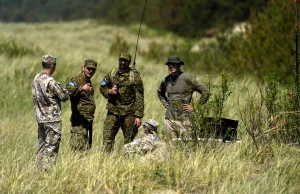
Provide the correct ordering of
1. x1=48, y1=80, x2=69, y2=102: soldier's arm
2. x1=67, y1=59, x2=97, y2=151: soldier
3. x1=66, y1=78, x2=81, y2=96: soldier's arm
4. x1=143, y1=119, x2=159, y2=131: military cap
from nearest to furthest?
1. x1=48, y1=80, x2=69, y2=102: soldier's arm
2. x1=143, y1=119, x2=159, y2=131: military cap
3. x1=66, y1=78, x2=81, y2=96: soldier's arm
4. x1=67, y1=59, x2=97, y2=151: soldier

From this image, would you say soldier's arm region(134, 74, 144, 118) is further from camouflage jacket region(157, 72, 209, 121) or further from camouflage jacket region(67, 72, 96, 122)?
camouflage jacket region(67, 72, 96, 122)

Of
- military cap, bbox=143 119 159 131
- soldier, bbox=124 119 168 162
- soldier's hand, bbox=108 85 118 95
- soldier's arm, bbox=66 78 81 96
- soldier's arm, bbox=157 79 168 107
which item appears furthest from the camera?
soldier's arm, bbox=157 79 168 107

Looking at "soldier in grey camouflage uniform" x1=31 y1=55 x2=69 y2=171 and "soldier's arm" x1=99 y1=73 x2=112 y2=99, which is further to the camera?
"soldier's arm" x1=99 y1=73 x2=112 y2=99

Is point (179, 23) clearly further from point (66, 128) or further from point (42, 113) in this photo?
point (42, 113)

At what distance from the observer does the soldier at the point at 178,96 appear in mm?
7664

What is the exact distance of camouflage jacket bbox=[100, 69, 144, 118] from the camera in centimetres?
766

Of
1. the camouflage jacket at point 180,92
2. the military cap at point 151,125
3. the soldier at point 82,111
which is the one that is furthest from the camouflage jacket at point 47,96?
the camouflage jacket at point 180,92

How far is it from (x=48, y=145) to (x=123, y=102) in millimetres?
1419

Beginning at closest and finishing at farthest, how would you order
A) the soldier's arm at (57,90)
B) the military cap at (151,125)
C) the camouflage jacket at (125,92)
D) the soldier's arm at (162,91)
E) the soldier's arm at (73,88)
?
the soldier's arm at (57,90), the military cap at (151,125), the soldier's arm at (73,88), the camouflage jacket at (125,92), the soldier's arm at (162,91)

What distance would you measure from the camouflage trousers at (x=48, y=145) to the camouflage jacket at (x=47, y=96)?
3.3 inches

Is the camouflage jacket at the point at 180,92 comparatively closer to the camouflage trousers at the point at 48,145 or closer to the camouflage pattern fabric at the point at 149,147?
the camouflage pattern fabric at the point at 149,147

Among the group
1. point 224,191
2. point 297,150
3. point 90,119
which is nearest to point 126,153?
point 90,119

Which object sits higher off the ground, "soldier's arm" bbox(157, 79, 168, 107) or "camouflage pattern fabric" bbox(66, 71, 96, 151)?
"soldier's arm" bbox(157, 79, 168, 107)

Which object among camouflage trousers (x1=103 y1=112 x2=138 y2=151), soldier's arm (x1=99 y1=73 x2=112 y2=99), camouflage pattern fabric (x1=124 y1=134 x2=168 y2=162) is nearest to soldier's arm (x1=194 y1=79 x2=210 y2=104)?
camouflage trousers (x1=103 y1=112 x2=138 y2=151)
